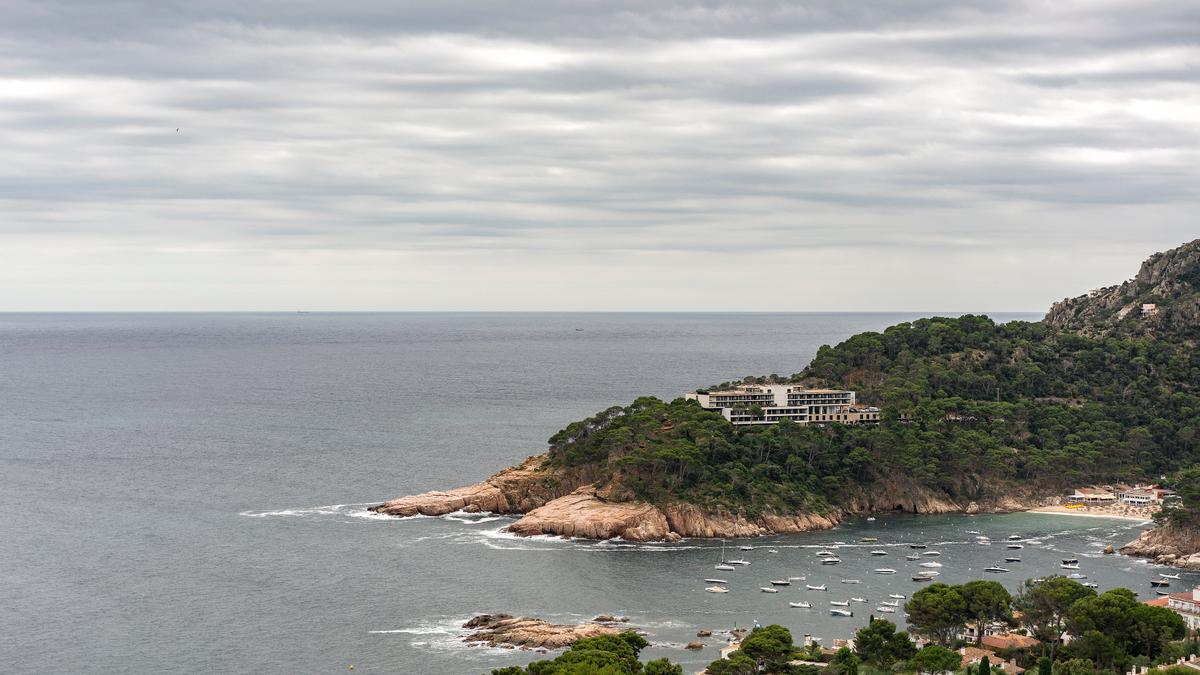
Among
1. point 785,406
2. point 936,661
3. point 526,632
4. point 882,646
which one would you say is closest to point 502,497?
point 785,406

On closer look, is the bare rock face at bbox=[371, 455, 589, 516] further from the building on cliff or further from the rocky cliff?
the rocky cliff

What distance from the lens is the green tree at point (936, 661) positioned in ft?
231

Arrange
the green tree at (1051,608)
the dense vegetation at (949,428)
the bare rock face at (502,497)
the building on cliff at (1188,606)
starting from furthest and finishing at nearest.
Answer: the dense vegetation at (949,428) < the bare rock face at (502,497) < the building on cliff at (1188,606) < the green tree at (1051,608)

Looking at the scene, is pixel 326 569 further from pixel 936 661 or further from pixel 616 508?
pixel 936 661

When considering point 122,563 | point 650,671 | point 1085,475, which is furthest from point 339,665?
point 1085,475

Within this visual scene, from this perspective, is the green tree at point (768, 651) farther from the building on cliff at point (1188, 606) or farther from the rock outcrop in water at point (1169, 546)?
the rock outcrop in water at point (1169, 546)

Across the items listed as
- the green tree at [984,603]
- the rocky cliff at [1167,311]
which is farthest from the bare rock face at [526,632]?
the rocky cliff at [1167,311]

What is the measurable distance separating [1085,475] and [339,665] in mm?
89299

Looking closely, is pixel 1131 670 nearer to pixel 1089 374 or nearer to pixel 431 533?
pixel 431 533

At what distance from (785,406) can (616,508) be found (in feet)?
106

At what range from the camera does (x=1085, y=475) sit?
136000 millimetres

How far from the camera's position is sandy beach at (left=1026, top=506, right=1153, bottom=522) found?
125 metres

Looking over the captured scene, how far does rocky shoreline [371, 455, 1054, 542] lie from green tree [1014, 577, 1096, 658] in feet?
121

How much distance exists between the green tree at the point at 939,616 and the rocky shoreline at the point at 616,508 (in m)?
34.8
